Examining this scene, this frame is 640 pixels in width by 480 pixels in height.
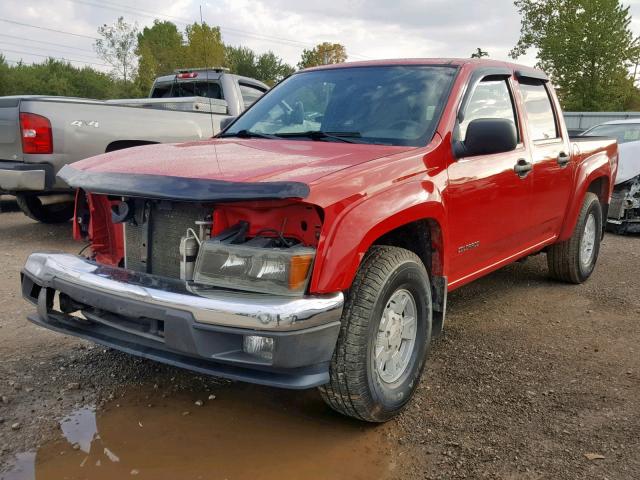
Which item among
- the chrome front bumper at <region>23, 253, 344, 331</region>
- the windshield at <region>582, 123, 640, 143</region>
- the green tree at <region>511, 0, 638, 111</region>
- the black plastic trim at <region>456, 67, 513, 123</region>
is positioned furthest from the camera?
the green tree at <region>511, 0, 638, 111</region>

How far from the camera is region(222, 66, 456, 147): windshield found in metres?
3.55

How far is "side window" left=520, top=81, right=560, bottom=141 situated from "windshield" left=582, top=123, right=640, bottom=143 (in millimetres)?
4425

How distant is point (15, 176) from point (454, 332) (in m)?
4.47

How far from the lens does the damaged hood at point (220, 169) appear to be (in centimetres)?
247

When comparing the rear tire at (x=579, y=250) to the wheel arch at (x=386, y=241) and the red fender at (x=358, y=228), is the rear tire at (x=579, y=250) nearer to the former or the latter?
the wheel arch at (x=386, y=241)

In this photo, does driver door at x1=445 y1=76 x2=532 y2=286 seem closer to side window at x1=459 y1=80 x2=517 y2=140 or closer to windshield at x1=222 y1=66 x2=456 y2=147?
side window at x1=459 y1=80 x2=517 y2=140

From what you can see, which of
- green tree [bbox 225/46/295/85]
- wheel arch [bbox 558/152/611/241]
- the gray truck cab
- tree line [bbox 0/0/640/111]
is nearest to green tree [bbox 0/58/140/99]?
tree line [bbox 0/0/640/111]

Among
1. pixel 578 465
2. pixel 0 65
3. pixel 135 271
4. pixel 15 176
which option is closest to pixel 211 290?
pixel 135 271

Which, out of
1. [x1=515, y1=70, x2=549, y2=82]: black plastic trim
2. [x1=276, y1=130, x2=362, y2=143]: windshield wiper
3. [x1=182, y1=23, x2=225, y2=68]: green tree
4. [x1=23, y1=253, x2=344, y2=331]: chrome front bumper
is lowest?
[x1=23, y1=253, x2=344, y2=331]: chrome front bumper

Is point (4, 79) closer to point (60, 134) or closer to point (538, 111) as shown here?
point (60, 134)

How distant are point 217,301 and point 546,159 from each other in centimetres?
311

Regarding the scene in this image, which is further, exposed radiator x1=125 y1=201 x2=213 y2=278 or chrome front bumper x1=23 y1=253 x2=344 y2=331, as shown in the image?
exposed radiator x1=125 y1=201 x2=213 y2=278

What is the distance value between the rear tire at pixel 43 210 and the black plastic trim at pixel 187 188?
480cm

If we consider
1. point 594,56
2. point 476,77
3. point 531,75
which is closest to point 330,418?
point 476,77
